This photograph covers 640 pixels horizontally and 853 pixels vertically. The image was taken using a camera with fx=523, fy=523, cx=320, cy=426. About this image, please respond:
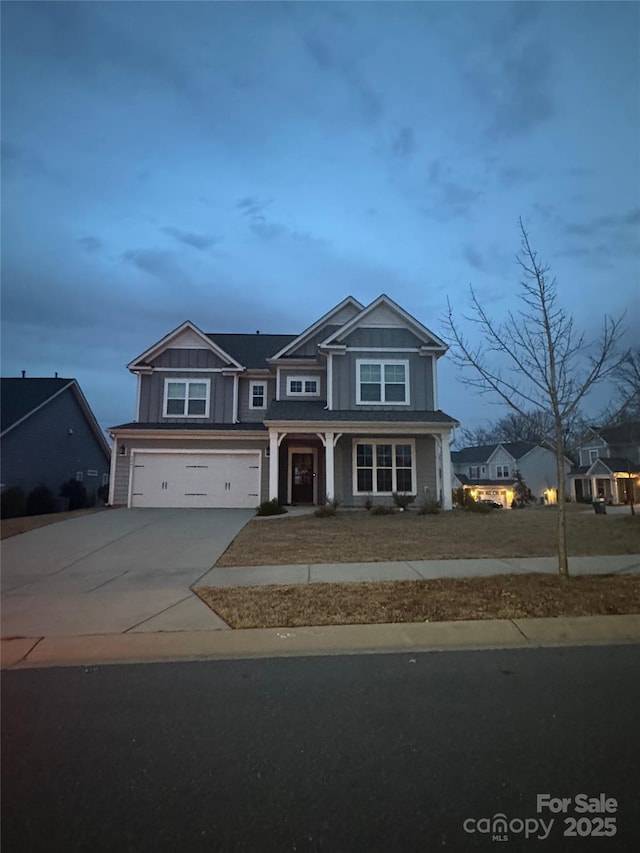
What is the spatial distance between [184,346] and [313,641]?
58.8 ft

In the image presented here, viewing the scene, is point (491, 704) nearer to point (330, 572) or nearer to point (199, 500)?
point (330, 572)

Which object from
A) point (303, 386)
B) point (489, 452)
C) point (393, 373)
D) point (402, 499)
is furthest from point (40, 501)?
point (489, 452)

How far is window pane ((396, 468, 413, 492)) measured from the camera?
19453mm

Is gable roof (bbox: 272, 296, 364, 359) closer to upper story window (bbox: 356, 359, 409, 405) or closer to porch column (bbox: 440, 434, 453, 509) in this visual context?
upper story window (bbox: 356, 359, 409, 405)

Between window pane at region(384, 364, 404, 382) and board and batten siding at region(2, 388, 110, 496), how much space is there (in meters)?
15.7

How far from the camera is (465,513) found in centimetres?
1723

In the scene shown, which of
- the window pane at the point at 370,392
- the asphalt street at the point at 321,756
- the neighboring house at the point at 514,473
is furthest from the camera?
the neighboring house at the point at 514,473

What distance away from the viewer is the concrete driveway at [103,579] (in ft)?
18.6

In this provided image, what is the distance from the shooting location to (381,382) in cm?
1983

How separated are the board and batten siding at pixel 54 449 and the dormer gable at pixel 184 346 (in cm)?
1686

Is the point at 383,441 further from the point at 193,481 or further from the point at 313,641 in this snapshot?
the point at 313,641

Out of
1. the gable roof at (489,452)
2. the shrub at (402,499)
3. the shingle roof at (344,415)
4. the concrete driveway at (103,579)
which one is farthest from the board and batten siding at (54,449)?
the gable roof at (489,452)

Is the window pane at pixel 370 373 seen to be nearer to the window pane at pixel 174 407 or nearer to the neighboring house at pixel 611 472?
the window pane at pixel 174 407

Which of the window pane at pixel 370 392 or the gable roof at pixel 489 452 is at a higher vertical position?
the gable roof at pixel 489 452
